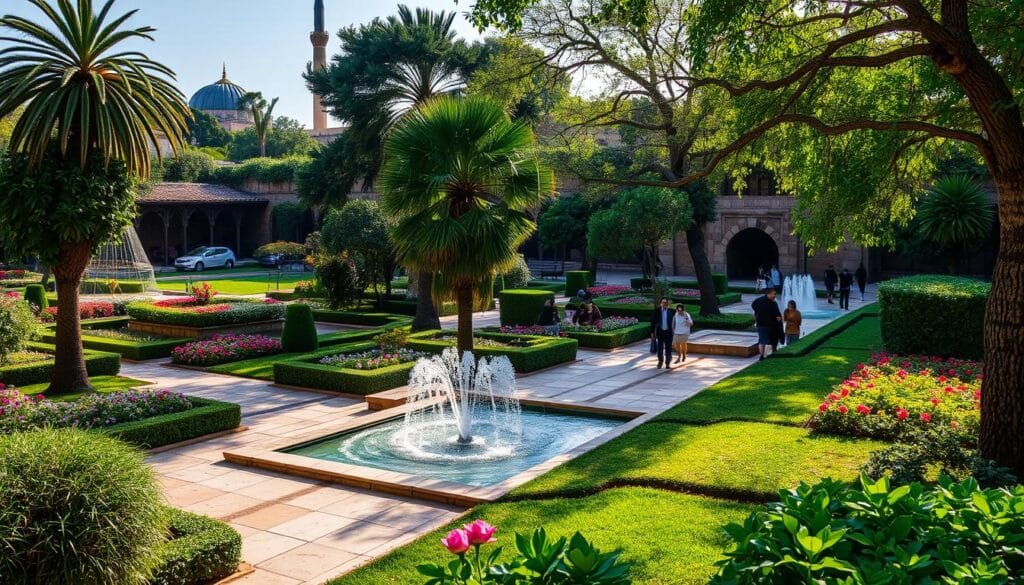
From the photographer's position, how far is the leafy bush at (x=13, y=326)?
14922 millimetres

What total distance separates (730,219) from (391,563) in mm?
35312

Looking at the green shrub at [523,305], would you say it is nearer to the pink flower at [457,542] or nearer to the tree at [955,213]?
the tree at [955,213]

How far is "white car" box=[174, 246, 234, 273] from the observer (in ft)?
151

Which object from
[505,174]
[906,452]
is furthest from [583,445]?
[505,174]

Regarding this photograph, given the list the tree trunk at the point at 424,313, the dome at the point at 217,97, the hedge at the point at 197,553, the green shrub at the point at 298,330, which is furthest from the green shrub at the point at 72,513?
the dome at the point at 217,97

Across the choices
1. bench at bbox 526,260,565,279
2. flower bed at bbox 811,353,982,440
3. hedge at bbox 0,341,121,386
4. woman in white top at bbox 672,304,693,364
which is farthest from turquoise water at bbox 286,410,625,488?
bench at bbox 526,260,565,279

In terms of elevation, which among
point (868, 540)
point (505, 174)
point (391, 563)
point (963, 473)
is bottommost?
point (391, 563)

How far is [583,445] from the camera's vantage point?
9914 millimetres

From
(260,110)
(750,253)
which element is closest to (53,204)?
(750,253)

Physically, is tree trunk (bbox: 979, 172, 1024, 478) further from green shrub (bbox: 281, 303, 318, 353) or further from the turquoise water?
green shrub (bbox: 281, 303, 318, 353)

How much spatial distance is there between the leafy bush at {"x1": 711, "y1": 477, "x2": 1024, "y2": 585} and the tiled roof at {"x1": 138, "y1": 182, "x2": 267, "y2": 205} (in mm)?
46219

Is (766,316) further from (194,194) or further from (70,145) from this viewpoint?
(194,194)

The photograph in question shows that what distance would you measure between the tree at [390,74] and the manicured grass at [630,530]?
45.2 feet

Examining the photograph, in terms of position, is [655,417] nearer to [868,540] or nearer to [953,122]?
[953,122]
